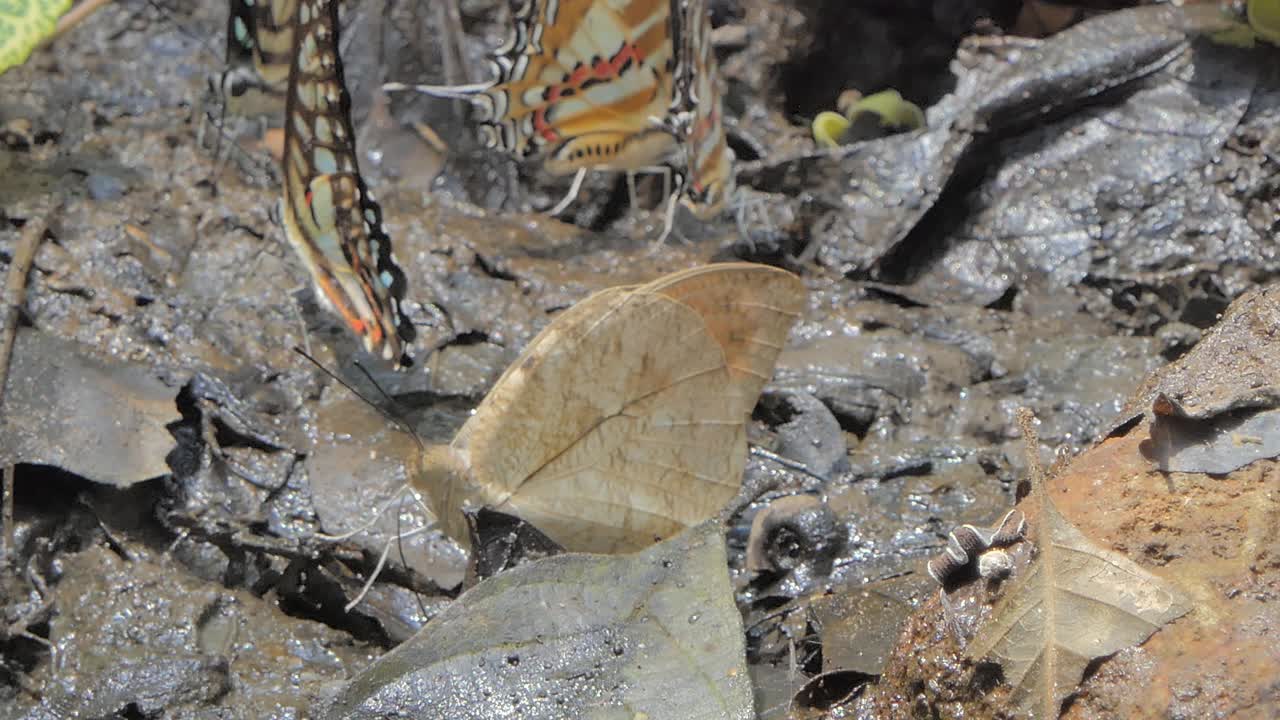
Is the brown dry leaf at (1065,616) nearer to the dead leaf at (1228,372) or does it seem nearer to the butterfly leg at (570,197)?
the dead leaf at (1228,372)

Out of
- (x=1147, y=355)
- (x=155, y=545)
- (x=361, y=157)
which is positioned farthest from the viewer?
(x=361, y=157)

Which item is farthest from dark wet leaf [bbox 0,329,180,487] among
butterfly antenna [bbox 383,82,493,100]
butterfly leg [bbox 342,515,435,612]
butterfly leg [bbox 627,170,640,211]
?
butterfly leg [bbox 627,170,640,211]

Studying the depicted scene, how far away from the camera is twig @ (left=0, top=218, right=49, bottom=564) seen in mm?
2658

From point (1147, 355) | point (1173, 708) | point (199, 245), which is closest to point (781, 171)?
point (1147, 355)

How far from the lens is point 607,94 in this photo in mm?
4629

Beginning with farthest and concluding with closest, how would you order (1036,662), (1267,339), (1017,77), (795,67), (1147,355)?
(795,67)
(1017,77)
(1147,355)
(1267,339)
(1036,662)

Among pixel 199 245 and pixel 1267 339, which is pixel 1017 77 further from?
pixel 199 245

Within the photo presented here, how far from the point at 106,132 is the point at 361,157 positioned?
894 millimetres

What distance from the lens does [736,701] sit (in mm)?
1910

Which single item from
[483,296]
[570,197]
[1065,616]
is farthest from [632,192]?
[1065,616]

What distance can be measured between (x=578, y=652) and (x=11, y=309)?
2.07m

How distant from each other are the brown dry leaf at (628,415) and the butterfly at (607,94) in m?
1.46

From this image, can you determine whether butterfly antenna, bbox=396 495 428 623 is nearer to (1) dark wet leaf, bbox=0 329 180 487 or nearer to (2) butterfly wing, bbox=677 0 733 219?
(1) dark wet leaf, bbox=0 329 180 487

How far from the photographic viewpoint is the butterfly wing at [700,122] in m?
4.23
